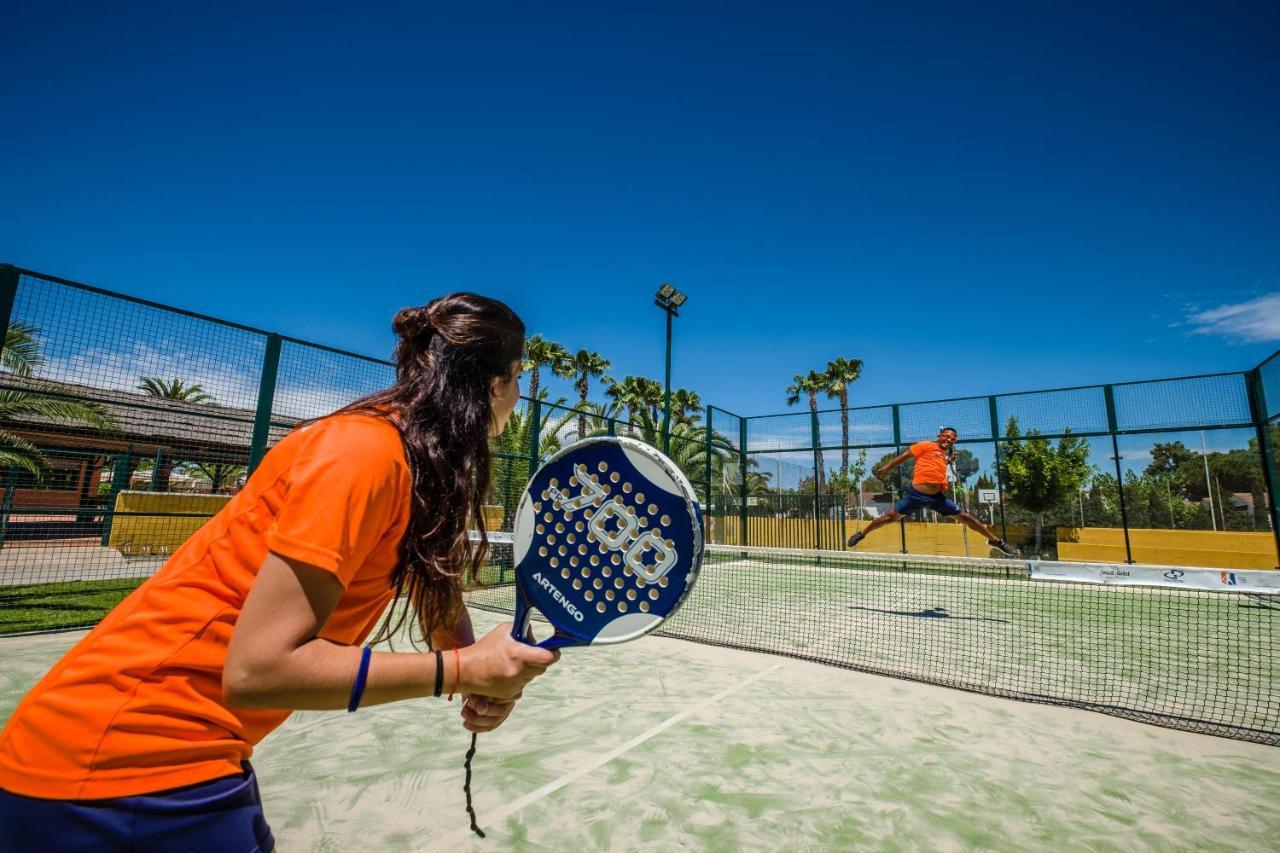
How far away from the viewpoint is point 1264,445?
1255 centimetres

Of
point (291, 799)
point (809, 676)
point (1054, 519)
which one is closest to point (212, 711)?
point (291, 799)

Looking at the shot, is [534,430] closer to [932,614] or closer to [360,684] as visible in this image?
[932,614]

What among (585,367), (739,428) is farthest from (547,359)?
(739,428)

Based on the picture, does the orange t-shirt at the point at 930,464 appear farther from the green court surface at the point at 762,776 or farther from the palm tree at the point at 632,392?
the palm tree at the point at 632,392

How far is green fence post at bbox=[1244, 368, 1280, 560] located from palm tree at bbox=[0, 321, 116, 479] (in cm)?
2047

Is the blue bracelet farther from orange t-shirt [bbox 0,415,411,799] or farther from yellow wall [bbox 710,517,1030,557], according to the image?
yellow wall [bbox 710,517,1030,557]

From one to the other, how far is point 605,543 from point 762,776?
118 inches

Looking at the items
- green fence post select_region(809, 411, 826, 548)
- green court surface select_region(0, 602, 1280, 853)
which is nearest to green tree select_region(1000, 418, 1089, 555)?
green fence post select_region(809, 411, 826, 548)

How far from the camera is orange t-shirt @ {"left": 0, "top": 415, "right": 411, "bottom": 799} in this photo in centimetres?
103

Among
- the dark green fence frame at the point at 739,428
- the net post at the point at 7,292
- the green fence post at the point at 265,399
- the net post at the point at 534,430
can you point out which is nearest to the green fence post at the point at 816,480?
the dark green fence frame at the point at 739,428

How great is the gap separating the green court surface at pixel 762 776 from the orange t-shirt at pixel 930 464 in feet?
19.8

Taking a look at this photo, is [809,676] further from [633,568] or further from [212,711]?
[212,711]

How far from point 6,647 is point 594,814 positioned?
23.2 ft

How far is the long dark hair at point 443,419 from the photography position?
1.36 metres
